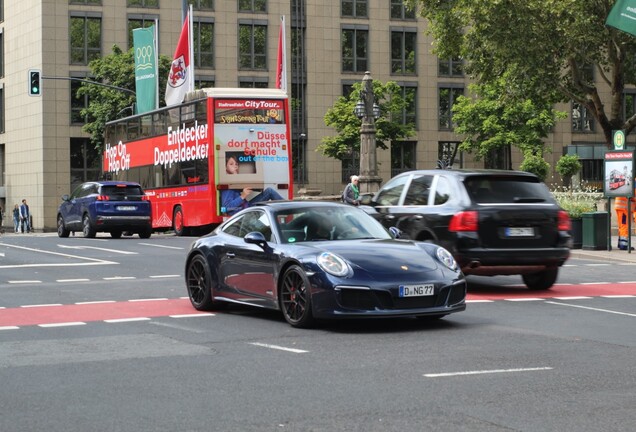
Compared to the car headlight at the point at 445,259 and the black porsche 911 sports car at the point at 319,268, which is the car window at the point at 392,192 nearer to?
the black porsche 911 sports car at the point at 319,268

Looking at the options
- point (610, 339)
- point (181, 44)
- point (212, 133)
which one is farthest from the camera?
point (181, 44)

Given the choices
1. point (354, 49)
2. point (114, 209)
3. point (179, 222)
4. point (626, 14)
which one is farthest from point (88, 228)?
point (354, 49)

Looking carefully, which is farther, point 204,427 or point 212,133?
point 212,133

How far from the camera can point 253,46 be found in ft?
234

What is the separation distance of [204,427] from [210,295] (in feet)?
22.7

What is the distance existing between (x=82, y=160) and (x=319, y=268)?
194 ft

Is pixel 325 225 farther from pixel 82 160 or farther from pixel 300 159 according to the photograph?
pixel 300 159

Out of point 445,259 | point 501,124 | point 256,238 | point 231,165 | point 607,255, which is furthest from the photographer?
point 501,124

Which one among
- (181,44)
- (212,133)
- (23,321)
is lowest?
(23,321)

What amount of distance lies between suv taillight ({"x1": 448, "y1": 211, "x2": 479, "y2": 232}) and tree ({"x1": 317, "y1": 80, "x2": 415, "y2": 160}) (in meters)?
47.6

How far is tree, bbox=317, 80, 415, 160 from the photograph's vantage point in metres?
64.5

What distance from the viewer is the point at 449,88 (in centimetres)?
7512

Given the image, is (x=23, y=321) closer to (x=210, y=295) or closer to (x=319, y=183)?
(x=210, y=295)

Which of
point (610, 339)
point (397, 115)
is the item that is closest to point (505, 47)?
point (397, 115)
